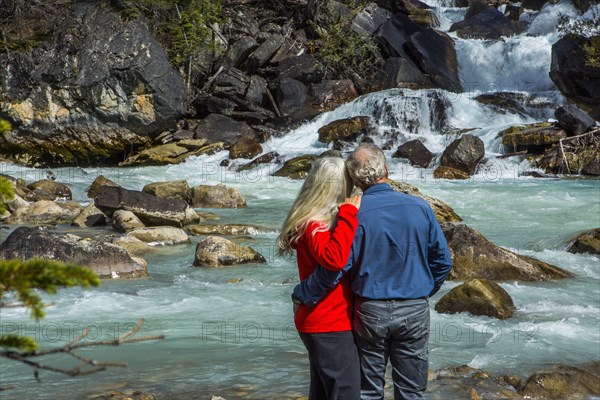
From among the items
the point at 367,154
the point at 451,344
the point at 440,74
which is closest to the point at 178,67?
the point at 440,74

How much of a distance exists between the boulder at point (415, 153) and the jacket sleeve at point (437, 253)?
16236mm

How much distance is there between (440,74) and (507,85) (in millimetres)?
2571

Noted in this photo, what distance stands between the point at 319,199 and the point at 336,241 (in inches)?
9.1

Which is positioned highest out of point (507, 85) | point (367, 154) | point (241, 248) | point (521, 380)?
point (507, 85)

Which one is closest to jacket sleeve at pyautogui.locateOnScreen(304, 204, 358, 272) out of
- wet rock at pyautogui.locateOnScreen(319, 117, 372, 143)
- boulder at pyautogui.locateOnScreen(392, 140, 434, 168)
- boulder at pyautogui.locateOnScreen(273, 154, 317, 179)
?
boulder at pyautogui.locateOnScreen(273, 154, 317, 179)

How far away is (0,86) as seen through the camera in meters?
21.6

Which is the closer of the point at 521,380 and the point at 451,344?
the point at 521,380

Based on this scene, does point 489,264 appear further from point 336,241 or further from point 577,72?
point 577,72

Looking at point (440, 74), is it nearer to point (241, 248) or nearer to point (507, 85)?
point (507, 85)

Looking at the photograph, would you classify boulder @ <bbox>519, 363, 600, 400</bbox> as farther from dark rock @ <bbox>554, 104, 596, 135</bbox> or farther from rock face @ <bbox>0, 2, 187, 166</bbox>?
rock face @ <bbox>0, 2, 187, 166</bbox>

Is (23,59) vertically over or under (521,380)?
over

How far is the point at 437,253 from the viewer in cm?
361

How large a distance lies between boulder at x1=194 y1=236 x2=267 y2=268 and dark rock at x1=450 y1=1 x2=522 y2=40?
2213cm

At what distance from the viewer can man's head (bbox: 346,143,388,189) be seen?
354 centimetres
